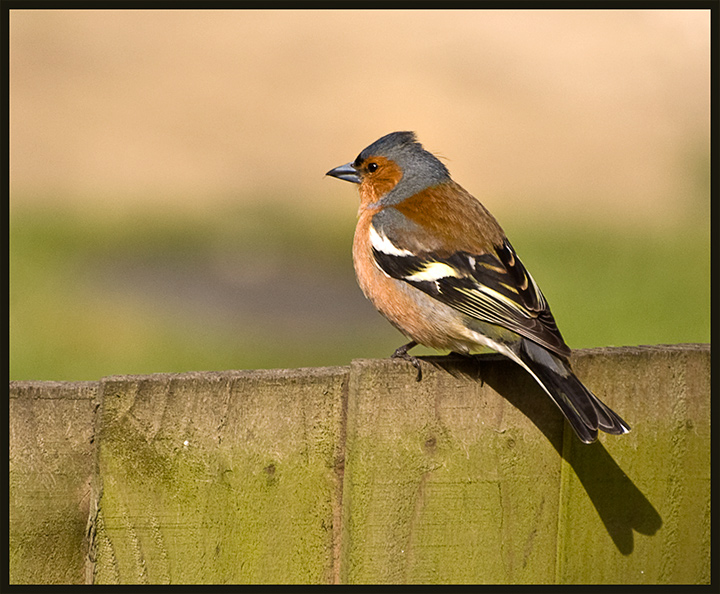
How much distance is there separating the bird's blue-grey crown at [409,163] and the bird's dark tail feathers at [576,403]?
1.63 metres

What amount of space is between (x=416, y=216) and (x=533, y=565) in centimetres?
Result: 174

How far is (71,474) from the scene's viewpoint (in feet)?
9.45

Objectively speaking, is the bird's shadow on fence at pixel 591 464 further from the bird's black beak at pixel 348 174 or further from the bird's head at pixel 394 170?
the bird's black beak at pixel 348 174

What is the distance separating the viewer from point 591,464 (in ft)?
10.5

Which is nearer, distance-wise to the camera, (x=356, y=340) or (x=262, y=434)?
(x=262, y=434)

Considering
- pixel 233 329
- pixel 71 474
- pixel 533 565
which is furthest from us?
pixel 233 329

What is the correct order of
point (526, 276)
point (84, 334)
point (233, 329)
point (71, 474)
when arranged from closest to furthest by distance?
1. point (71, 474)
2. point (526, 276)
3. point (84, 334)
4. point (233, 329)

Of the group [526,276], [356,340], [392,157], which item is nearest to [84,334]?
[356,340]

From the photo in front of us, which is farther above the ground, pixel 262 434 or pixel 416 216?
pixel 416 216

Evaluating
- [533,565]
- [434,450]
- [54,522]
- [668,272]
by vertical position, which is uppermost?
[668,272]

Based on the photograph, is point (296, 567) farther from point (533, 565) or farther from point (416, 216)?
point (416, 216)

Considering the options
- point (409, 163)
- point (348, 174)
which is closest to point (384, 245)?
point (409, 163)

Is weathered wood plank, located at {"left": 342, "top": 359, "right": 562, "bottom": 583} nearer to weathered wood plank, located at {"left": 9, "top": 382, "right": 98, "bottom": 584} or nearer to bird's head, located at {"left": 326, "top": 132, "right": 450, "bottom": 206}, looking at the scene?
weathered wood plank, located at {"left": 9, "top": 382, "right": 98, "bottom": 584}

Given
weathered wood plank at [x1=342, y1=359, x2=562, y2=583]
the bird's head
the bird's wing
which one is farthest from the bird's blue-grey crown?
weathered wood plank at [x1=342, y1=359, x2=562, y2=583]
